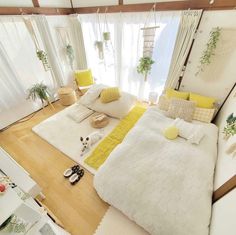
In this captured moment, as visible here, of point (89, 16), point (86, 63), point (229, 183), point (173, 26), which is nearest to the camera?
point (229, 183)

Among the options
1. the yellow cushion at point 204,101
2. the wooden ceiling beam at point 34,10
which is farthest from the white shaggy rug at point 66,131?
the wooden ceiling beam at point 34,10

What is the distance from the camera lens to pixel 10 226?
37.2 inches

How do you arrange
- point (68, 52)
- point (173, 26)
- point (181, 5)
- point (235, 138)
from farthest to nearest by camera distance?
point (68, 52), point (173, 26), point (181, 5), point (235, 138)

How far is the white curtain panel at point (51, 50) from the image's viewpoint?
298 cm

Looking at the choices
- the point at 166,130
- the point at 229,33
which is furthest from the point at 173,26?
the point at 166,130

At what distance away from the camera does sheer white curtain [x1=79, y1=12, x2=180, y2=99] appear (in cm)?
270

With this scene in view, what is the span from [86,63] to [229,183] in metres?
4.15

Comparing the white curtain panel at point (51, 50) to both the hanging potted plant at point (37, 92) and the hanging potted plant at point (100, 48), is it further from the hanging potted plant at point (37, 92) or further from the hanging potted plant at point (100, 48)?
the hanging potted plant at point (100, 48)

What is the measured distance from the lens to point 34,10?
113 inches

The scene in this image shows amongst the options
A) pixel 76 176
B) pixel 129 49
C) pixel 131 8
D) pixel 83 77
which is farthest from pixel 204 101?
pixel 83 77

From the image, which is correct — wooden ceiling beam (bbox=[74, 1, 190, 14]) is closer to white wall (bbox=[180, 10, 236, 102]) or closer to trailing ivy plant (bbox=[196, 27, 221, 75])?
white wall (bbox=[180, 10, 236, 102])

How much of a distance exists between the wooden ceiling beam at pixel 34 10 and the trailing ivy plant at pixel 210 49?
3.37 meters

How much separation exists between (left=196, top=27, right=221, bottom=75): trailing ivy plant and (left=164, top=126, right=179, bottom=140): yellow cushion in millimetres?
1375

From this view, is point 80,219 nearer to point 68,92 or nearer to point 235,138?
point 235,138
